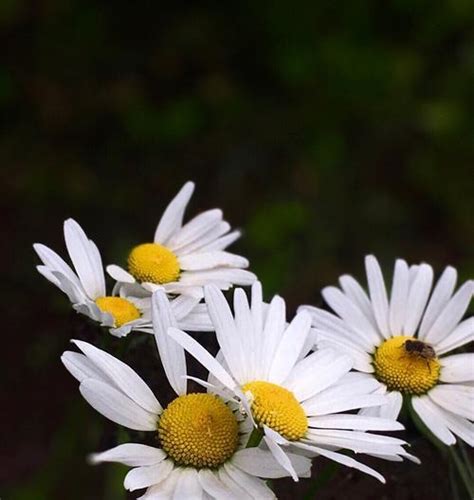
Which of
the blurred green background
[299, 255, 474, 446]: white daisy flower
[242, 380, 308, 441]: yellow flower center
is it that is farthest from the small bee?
the blurred green background

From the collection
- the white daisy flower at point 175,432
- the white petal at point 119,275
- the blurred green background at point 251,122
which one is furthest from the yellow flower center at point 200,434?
the blurred green background at point 251,122

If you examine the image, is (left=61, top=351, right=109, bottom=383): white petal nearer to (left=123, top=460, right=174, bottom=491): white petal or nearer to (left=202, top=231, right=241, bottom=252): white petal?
(left=123, top=460, right=174, bottom=491): white petal

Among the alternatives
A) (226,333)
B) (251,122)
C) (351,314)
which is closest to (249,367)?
(226,333)

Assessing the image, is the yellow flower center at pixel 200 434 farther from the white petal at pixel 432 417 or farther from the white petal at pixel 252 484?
the white petal at pixel 432 417

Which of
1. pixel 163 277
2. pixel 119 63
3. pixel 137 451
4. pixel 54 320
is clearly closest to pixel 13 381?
pixel 54 320

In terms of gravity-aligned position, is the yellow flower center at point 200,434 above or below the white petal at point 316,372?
below

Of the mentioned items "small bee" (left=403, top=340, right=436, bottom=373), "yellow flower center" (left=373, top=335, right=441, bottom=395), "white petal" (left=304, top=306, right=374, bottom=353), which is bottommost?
"yellow flower center" (left=373, top=335, right=441, bottom=395)
